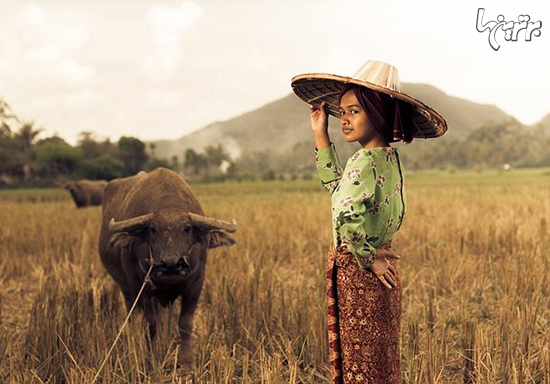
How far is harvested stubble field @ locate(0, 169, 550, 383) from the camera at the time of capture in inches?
114

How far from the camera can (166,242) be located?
340 centimetres

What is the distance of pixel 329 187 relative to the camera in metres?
2.25

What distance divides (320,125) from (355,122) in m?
0.24

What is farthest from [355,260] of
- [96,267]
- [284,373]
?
[96,267]

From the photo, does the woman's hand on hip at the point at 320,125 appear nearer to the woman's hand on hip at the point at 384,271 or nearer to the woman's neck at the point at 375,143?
the woman's neck at the point at 375,143

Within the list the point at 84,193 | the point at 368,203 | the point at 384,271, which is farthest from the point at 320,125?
the point at 84,193

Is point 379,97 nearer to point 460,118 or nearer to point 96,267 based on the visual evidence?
point 96,267

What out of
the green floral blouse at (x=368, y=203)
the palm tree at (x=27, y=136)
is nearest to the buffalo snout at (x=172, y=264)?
the green floral blouse at (x=368, y=203)

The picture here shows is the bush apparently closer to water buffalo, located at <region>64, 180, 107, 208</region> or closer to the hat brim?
water buffalo, located at <region>64, 180, 107, 208</region>

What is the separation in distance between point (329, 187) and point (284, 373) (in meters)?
1.38

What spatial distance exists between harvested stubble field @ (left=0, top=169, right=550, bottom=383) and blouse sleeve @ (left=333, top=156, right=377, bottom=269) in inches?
32.4

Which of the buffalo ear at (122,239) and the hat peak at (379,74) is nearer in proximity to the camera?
the hat peak at (379,74)

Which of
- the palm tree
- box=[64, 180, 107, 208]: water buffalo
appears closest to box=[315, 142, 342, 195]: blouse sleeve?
box=[64, 180, 107, 208]: water buffalo

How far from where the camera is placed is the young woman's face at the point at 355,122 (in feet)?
6.70
